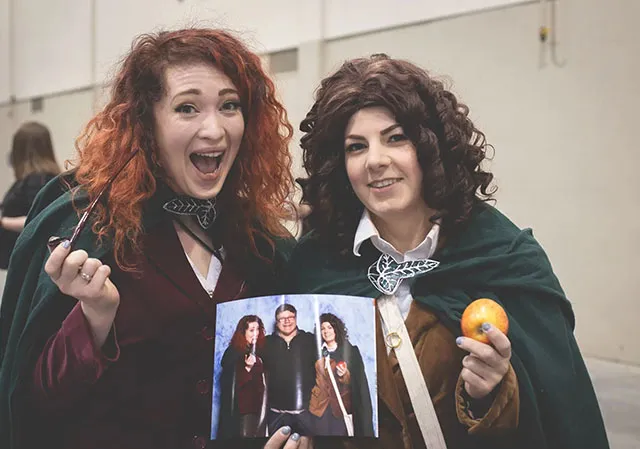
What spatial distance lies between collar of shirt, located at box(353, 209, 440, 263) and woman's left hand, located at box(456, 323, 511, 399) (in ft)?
1.08

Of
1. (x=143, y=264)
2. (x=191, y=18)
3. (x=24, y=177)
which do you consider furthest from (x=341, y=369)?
(x=191, y=18)

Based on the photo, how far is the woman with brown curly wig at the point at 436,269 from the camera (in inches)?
70.8

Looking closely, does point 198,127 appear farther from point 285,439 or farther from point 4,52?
point 4,52

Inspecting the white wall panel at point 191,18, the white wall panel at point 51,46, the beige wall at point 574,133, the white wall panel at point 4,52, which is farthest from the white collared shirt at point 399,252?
the white wall panel at point 4,52

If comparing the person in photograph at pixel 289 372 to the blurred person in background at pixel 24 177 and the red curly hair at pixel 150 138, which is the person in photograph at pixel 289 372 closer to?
the red curly hair at pixel 150 138

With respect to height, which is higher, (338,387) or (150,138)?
(150,138)

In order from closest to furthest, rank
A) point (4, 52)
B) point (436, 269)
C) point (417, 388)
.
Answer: point (417, 388) → point (436, 269) → point (4, 52)

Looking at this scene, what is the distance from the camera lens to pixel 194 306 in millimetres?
1950

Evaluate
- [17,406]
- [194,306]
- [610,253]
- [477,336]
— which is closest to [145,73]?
[194,306]

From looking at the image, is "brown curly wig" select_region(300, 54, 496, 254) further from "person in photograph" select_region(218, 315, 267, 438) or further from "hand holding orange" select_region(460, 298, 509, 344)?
"person in photograph" select_region(218, 315, 267, 438)

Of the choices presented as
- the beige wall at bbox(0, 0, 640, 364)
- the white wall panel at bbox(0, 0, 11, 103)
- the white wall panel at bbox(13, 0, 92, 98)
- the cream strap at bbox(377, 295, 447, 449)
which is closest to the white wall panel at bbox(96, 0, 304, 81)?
the white wall panel at bbox(13, 0, 92, 98)

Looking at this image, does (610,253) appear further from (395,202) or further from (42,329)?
(42,329)

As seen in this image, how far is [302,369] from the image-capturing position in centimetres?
166

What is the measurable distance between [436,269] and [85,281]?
2.69ft
